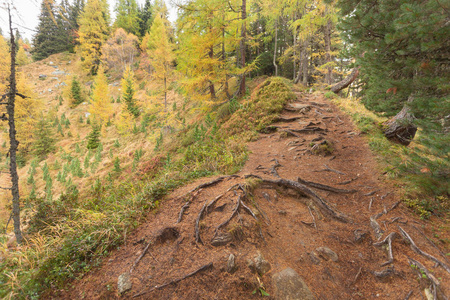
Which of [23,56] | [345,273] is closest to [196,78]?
[345,273]

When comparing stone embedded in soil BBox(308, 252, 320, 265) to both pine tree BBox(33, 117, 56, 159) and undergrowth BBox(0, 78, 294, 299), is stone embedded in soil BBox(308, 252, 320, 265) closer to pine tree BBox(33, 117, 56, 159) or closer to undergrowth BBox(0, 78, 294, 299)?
undergrowth BBox(0, 78, 294, 299)

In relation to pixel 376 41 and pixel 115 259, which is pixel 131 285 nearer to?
pixel 115 259

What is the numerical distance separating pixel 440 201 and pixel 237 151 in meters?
5.31

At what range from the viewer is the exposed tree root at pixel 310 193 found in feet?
12.6

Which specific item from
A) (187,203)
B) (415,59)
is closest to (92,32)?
(187,203)

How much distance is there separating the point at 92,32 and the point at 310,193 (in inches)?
1631

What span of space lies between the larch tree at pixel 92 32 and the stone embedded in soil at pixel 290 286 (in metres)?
40.7

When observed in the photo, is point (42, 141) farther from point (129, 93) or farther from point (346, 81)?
point (346, 81)

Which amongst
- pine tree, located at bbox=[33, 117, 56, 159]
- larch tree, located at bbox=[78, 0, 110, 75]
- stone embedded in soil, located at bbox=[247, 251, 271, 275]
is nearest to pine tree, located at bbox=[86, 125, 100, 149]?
pine tree, located at bbox=[33, 117, 56, 159]

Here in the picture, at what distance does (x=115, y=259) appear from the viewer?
2.92 m

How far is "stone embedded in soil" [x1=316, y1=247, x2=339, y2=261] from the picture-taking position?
121 inches

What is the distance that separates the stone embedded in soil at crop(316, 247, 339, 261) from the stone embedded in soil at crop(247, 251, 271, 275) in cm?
107

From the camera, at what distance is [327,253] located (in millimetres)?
3123

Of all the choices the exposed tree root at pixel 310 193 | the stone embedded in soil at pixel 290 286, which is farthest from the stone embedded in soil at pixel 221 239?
the exposed tree root at pixel 310 193
